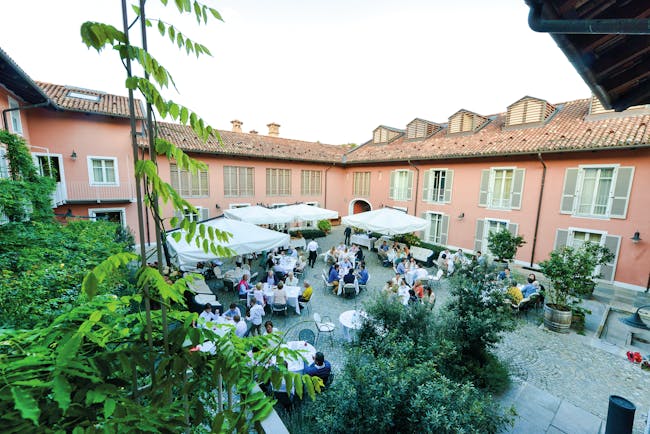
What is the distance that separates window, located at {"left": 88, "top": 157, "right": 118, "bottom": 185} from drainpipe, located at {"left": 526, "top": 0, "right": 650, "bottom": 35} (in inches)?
737

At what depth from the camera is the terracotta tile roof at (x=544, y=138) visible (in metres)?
12.1

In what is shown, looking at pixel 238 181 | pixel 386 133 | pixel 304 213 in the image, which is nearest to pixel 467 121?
pixel 386 133

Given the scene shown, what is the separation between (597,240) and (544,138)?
5.49 meters

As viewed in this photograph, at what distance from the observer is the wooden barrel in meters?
8.12

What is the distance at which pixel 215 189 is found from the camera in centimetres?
1889

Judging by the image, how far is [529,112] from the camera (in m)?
16.1

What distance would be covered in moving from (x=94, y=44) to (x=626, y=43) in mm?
4328

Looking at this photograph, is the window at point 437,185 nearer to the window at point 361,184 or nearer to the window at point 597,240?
the window at point 361,184

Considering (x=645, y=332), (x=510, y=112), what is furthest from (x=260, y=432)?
(x=510, y=112)

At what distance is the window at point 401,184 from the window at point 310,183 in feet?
20.2

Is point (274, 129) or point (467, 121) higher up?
point (274, 129)

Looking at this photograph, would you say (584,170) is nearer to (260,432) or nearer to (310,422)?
(310,422)

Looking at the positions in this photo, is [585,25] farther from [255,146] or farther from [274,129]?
[274,129]

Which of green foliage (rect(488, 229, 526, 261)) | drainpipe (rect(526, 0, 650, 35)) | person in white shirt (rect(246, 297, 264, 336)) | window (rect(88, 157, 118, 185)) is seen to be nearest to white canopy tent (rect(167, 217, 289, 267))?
person in white shirt (rect(246, 297, 264, 336))
